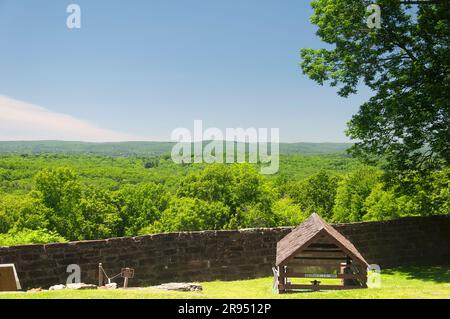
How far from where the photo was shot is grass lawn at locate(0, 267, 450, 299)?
9219 mm

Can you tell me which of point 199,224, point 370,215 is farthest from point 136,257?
point 370,215

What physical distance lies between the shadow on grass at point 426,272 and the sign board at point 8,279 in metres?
12.2

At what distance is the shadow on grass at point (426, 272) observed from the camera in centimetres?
1566

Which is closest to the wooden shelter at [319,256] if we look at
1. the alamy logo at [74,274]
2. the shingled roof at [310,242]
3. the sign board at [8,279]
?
the shingled roof at [310,242]

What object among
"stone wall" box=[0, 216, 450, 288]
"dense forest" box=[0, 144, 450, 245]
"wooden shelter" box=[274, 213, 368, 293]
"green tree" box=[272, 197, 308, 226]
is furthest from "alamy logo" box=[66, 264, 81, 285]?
"green tree" box=[272, 197, 308, 226]

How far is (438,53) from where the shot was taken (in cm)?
1731

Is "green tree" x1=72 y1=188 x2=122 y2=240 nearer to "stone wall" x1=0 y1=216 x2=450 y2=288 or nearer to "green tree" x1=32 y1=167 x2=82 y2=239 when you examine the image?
"green tree" x1=32 y1=167 x2=82 y2=239

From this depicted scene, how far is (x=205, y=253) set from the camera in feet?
53.3

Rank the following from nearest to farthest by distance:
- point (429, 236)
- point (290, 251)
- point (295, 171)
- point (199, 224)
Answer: point (290, 251)
point (429, 236)
point (199, 224)
point (295, 171)

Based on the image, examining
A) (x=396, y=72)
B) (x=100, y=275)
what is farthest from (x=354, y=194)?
(x=100, y=275)

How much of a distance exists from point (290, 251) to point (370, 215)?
150 ft

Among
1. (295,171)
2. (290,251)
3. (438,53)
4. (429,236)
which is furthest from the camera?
(295,171)

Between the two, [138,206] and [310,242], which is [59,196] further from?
[310,242]
